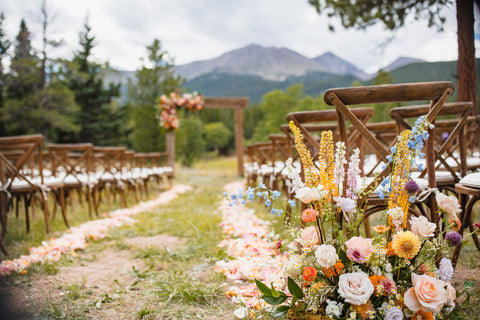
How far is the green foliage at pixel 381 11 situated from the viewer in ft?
15.5

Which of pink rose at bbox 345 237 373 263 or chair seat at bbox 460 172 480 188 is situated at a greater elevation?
chair seat at bbox 460 172 480 188

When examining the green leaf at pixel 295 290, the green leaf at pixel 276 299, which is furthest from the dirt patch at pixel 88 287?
the green leaf at pixel 295 290

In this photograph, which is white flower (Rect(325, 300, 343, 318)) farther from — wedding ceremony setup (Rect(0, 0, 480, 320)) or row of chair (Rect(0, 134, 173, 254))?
row of chair (Rect(0, 134, 173, 254))

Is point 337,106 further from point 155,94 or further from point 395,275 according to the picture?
point 155,94

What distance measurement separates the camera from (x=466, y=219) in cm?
171

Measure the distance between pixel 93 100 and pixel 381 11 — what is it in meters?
17.2

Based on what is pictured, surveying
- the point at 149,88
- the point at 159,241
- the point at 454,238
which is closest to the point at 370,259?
the point at 454,238

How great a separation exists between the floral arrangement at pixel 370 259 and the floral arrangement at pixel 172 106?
9476mm

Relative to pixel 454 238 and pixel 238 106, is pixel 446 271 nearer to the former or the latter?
pixel 454 238

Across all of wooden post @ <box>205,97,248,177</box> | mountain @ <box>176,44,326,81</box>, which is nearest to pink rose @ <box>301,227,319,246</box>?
wooden post @ <box>205,97,248,177</box>

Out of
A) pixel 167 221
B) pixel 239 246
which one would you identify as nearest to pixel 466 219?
pixel 239 246

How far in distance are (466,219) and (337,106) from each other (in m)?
1.05

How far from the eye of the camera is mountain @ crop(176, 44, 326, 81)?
50269 millimetres

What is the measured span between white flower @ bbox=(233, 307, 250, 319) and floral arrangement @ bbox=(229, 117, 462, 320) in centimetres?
21
